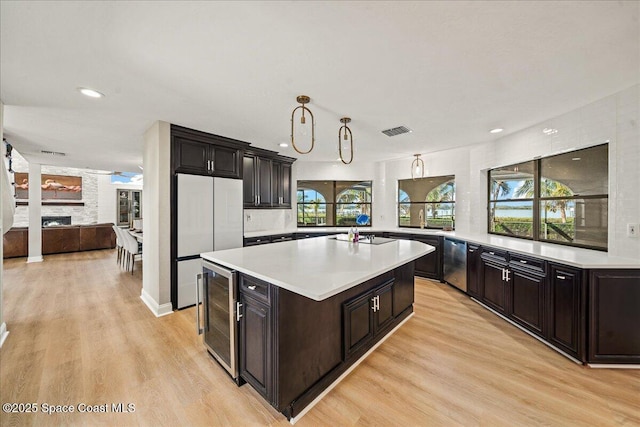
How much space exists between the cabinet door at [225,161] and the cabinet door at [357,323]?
2.84m

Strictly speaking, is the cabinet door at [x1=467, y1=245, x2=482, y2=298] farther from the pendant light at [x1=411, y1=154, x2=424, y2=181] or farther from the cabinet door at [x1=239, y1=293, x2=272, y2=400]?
the cabinet door at [x1=239, y1=293, x2=272, y2=400]

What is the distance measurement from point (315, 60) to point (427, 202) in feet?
14.2

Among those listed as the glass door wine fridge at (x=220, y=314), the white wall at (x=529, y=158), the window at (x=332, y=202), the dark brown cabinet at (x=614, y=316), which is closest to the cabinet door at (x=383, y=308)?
the glass door wine fridge at (x=220, y=314)

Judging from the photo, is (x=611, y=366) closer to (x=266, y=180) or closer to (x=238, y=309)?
(x=238, y=309)

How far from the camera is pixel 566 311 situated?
2.31m

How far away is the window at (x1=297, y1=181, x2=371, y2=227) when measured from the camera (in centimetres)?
596

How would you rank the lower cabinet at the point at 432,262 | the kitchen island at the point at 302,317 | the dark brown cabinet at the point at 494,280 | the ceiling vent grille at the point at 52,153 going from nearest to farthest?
the kitchen island at the point at 302,317, the dark brown cabinet at the point at 494,280, the lower cabinet at the point at 432,262, the ceiling vent grille at the point at 52,153

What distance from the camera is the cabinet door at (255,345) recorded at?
1.66 m

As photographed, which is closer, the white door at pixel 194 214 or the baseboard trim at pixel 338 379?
the baseboard trim at pixel 338 379

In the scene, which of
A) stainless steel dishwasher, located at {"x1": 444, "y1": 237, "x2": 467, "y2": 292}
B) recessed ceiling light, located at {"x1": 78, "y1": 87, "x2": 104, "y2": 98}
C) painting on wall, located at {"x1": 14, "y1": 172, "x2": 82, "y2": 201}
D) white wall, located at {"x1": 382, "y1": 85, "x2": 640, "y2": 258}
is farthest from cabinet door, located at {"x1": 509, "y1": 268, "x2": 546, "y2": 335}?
painting on wall, located at {"x1": 14, "y1": 172, "x2": 82, "y2": 201}

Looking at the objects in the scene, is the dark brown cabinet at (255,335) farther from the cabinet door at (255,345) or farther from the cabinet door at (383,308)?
the cabinet door at (383,308)

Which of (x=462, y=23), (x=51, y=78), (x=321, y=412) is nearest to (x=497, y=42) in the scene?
(x=462, y=23)

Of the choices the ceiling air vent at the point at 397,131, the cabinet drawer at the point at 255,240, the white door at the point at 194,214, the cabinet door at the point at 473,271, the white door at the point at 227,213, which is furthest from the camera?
the cabinet drawer at the point at 255,240

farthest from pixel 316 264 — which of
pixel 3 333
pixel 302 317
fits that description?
pixel 3 333
